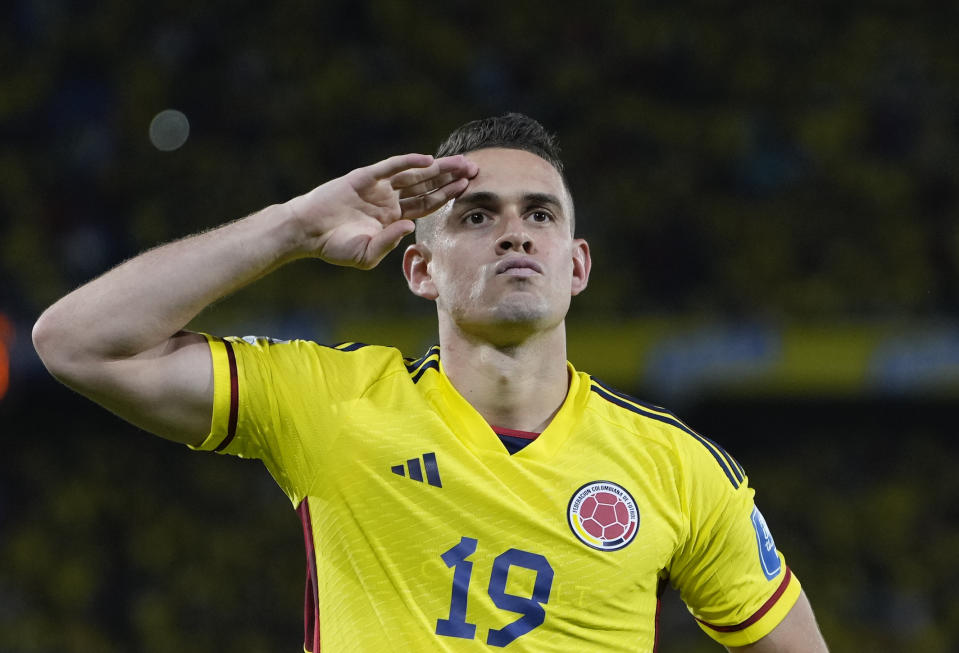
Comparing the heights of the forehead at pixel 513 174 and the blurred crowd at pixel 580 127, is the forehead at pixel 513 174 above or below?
below

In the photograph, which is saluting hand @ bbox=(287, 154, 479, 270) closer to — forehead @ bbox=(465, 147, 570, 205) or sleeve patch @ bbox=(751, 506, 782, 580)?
forehead @ bbox=(465, 147, 570, 205)

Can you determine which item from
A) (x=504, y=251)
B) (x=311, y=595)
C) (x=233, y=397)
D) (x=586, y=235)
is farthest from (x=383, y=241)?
(x=586, y=235)

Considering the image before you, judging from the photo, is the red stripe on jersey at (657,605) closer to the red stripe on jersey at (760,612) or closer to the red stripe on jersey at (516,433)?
the red stripe on jersey at (760,612)

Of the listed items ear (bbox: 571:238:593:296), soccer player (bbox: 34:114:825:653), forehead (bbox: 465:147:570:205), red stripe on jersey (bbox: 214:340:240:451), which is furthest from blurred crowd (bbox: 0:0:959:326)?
red stripe on jersey (bbox: 214:340:240:451)

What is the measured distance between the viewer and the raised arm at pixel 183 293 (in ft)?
7.64

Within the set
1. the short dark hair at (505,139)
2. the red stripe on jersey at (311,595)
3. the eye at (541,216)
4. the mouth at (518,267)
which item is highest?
the short dark hair at (505,139)

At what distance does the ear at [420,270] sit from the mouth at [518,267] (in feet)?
0.94

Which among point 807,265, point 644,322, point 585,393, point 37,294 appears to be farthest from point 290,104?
point 585,393

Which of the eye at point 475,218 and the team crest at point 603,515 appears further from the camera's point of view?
the eye at point 475,218

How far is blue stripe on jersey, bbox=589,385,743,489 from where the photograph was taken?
271 cm

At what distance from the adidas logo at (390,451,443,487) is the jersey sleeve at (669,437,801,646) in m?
0.56

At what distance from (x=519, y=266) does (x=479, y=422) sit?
1.21ft

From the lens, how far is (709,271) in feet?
29.2

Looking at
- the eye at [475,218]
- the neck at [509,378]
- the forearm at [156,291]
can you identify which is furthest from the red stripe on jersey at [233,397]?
the eye at [475,218]
